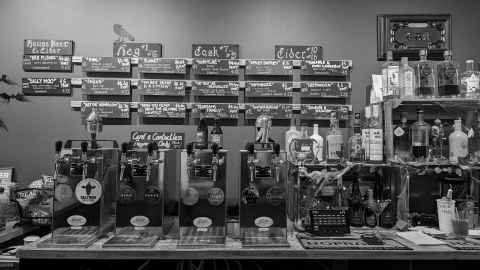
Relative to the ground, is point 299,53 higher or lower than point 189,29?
lower

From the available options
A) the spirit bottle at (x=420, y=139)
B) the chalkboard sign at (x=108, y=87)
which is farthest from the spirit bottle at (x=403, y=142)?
the chalkboard sign at (x=108, y=87)

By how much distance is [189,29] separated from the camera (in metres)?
3.08

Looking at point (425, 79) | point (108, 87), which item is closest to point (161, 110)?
point (108, 87)

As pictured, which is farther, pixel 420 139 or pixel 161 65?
pixel 161 65

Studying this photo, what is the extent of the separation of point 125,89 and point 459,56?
2776 millimetres

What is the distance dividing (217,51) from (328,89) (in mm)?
967

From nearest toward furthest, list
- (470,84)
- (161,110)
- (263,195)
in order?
(263,195) < (470,84) < (161,110)

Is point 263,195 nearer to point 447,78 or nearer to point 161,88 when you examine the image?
point 161,88

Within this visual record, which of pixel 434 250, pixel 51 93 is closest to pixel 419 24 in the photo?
pixel 434 250

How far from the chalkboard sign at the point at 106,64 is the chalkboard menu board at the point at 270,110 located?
1051mm

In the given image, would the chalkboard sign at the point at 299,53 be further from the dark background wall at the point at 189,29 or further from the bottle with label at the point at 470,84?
the bottle with label at the point at 470,84

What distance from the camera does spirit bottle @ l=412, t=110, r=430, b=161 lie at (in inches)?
100

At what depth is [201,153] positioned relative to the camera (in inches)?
81.3

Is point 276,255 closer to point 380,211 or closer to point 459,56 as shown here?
point 380,211
